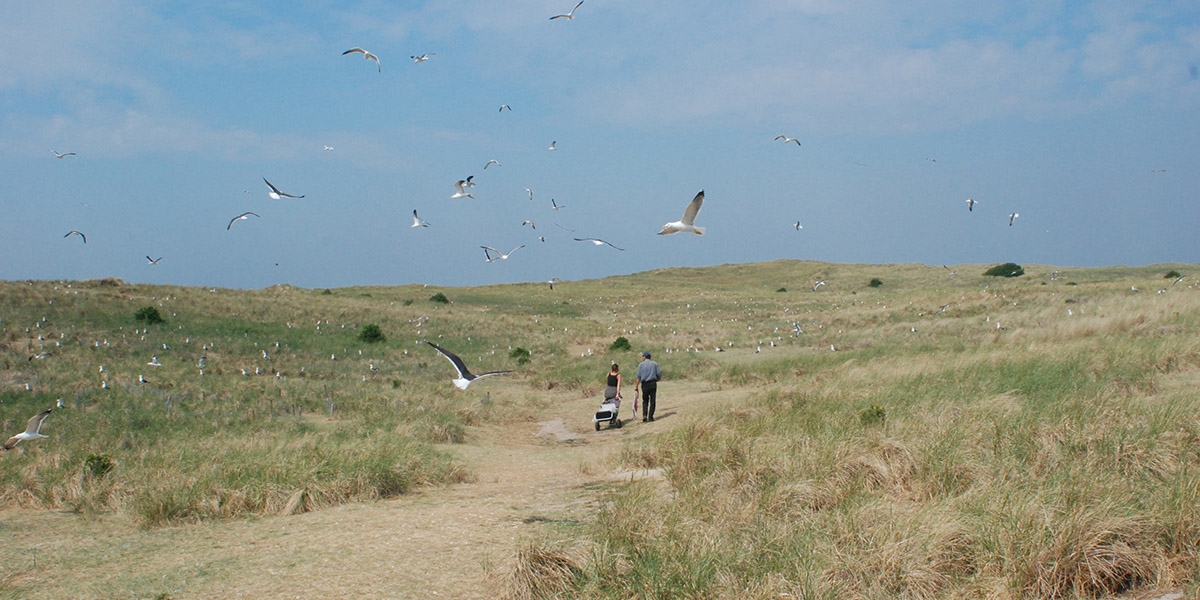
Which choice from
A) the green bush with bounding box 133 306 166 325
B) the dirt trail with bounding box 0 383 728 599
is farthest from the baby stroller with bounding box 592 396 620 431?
the green bush with bounding box 133 306 166 325

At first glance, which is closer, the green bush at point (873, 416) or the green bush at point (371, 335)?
the green bush at point (873, 416)

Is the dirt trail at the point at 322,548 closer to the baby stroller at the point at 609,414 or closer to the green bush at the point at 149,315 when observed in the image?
the baby stroller at the point at 609,414

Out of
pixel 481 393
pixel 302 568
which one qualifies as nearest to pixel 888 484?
pixel 302 568

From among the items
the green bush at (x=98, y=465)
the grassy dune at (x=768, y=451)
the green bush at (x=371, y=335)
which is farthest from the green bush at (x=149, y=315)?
the green bush at (x=98, y=465)

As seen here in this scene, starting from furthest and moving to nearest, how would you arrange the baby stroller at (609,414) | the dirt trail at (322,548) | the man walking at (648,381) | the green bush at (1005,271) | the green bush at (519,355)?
1. the green bush at (1005,271)
2. the green bush at (519,355)
3. the man walking at (648,381)
4. the baby stroller at (609,414)
5. the dirt trail at (322,548)

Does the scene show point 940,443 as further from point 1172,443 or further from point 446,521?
point 446,521

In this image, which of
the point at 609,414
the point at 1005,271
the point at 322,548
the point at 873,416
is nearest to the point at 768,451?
the point at 873,416

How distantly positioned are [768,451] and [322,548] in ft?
16.4

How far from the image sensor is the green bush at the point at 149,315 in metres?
32.2

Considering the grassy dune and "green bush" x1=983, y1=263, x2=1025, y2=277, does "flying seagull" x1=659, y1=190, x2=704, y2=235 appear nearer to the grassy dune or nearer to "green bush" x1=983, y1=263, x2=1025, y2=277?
the grassy dune

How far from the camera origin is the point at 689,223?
36.1 feet

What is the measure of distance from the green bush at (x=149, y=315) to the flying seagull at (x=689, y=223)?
27942 millimetres

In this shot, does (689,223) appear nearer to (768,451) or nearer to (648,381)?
(768,451)

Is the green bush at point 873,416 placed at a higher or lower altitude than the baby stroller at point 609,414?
higher
